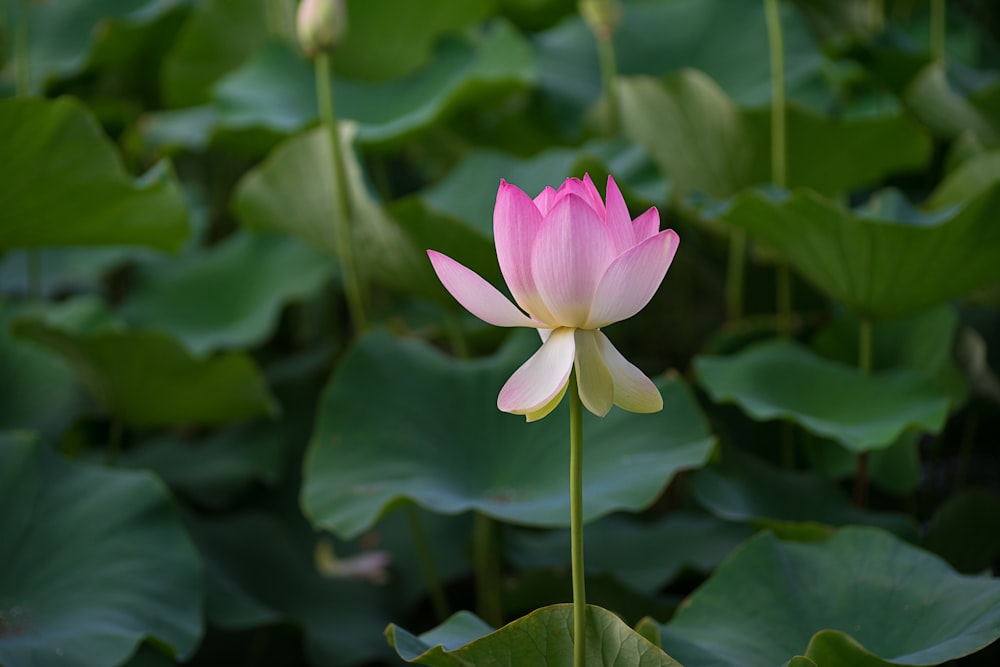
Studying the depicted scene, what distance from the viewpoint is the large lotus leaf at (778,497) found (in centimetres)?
104

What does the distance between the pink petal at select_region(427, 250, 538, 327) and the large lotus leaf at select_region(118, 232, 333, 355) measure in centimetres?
94

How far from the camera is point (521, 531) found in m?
1.32

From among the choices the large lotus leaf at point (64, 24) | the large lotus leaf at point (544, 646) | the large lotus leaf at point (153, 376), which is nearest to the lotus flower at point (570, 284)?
the large lotus leaf at point (544, 646)

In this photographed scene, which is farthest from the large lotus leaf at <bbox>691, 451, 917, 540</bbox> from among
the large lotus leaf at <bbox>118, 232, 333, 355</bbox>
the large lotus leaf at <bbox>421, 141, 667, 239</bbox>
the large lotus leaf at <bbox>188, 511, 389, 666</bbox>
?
the large lotus leaf at <bbox>118, 232, 333, 355</bbox>

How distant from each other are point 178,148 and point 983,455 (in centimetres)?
132

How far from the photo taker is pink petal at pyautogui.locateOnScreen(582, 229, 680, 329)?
519mm

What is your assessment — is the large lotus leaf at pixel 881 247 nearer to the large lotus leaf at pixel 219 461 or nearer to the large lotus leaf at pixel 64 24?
the large lotus leaf at pixel 219 461

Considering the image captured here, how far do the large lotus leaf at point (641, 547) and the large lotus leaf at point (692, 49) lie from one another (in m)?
0.73

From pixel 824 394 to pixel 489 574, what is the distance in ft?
1.44

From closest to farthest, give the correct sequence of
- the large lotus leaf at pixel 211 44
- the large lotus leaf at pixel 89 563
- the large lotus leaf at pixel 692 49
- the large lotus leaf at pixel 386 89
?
the large lotus leaf at pixel 89 563 < the large lotus leaf at pixel 386 89 < the large lotus leaf at pixel 692 49 < the large lotus leaf at pixel 211 44

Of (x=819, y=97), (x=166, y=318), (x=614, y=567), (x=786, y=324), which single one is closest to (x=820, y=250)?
(x=786, y=324)

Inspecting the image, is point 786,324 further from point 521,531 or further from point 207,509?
point 207,509

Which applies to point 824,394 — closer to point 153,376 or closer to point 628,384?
point 628,384

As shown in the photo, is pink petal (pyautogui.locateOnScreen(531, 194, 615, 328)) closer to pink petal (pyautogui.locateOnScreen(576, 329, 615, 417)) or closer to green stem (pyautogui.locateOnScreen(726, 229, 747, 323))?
pink petal (pyautogui.locateOnScreen(576, 329, 615, 417))
